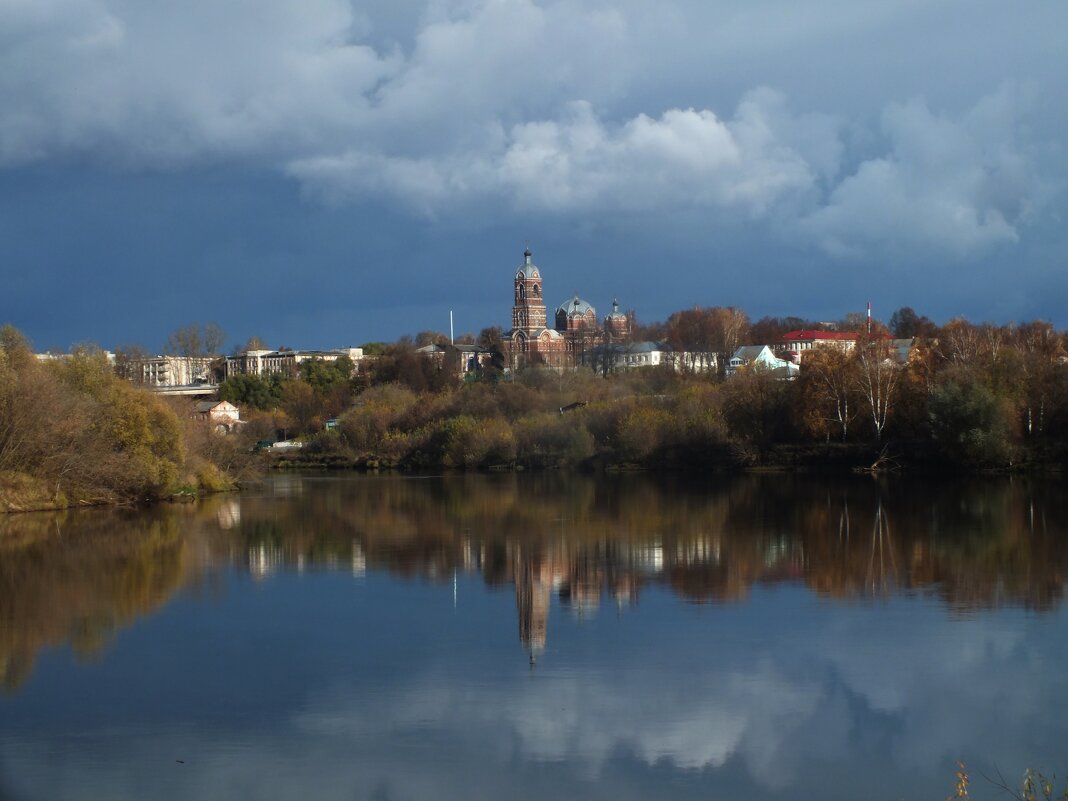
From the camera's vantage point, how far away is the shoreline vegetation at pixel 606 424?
39.9 meters

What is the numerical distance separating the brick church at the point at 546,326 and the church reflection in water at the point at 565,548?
85.7m

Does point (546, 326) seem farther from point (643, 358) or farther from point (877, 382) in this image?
point (877, 382)

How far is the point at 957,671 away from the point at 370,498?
107 ft

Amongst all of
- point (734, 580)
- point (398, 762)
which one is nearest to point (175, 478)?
point (734, 580)

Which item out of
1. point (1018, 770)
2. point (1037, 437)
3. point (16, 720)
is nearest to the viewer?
point (1018, 770)

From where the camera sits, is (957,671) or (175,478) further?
(175,478)

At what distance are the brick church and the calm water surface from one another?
98.8 m

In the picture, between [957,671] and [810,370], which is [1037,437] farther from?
[957,671]

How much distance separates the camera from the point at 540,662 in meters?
15.8

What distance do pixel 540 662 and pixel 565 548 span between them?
11720 millimetres

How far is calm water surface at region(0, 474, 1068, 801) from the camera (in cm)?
1164

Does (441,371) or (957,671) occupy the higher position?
(441,371)

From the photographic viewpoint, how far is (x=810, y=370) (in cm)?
5659

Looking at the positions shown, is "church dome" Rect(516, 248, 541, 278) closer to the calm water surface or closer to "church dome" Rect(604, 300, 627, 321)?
"church dome" Rect(604, 300, 627, 321)
